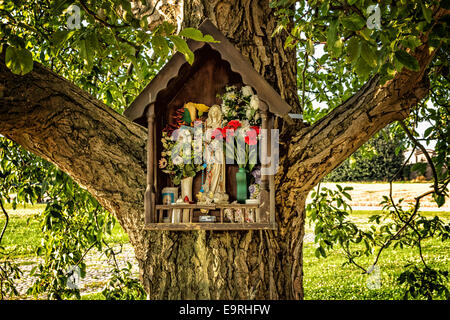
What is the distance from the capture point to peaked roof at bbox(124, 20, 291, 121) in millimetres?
2510

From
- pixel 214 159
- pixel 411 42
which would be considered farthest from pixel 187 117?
pixel 411 42

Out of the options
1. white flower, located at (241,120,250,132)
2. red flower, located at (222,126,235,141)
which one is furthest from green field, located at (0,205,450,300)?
white flower, located at (241,120,250,132)

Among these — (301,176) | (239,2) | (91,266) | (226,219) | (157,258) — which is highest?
(239,2)

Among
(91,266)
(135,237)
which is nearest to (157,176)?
(135,237)

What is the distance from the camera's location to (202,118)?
294 cm

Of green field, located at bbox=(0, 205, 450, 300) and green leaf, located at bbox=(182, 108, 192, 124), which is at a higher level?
green leaf, located at bbox=(182, 108, 192, 124)

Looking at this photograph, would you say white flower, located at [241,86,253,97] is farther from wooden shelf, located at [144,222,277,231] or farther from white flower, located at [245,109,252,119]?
wooden shelf, located at [144,222,277,231]

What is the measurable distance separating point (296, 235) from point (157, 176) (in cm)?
105

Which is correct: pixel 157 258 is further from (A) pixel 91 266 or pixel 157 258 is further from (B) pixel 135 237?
(A) pixel 91 266

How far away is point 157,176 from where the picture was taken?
2746mm

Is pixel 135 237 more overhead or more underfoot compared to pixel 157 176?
more underfoot

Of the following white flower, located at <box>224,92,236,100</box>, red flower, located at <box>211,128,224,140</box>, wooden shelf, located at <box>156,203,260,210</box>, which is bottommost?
wooden shelf, located at <box>156,203,260,210</box>

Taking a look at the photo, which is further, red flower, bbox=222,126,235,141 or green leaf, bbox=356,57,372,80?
red flower, bbox=222,126,235,141

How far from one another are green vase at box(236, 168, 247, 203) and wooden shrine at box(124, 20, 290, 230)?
89 millimetres
